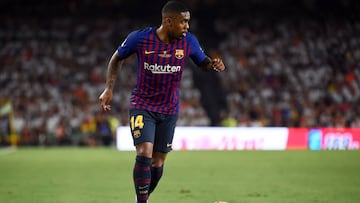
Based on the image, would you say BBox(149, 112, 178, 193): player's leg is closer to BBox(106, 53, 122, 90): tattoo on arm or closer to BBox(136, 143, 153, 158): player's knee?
BBox(136, 143, 153, 158): player's knee

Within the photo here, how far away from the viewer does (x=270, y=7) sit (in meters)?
33.9

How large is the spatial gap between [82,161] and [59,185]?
6725mm

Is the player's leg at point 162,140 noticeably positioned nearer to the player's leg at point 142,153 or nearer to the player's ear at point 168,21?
the player's leg at point 142,153

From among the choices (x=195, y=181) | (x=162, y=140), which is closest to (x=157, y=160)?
(x=162, y=140)

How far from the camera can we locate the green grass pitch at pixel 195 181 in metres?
9.33

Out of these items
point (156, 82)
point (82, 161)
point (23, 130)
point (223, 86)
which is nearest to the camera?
point (156, 82)

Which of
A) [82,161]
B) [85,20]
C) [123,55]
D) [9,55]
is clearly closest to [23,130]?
[9,55]

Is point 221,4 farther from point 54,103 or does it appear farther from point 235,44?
point 54,103

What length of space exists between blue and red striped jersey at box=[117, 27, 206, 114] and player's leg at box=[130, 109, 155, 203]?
0.19m

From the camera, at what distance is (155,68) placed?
747 centimetres

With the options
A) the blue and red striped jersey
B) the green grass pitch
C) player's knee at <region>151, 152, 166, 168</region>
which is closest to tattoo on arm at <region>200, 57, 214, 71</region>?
the blue and red striped jersey

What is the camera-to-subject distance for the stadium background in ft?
90.1

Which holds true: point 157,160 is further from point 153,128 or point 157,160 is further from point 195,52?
point 195,52

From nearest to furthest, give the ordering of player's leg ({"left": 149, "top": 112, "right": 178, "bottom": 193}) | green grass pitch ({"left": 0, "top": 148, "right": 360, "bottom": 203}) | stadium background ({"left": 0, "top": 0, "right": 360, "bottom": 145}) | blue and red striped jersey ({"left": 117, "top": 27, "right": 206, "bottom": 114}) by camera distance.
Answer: blue and red striped jersey ({"left": 117, "top": 27, "right": 206, "bottom": 114})
player's leg ({"left": 149, "top": 112, "right": 178, "bottom": 193})
green grass pitch ({"left": 0, "top": 148, "right": 360, "bottom": 203})
stadium background ({"left": 0, "top": 0, "right": 360, "bottom": 145})
